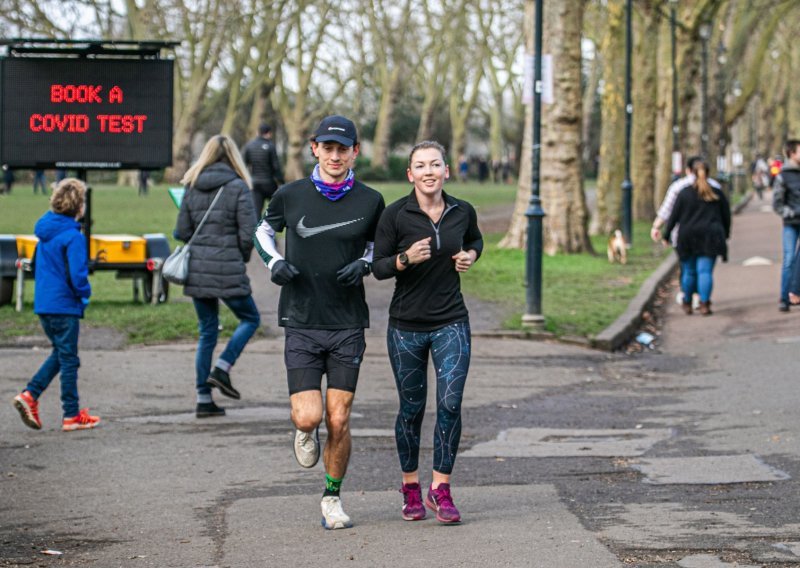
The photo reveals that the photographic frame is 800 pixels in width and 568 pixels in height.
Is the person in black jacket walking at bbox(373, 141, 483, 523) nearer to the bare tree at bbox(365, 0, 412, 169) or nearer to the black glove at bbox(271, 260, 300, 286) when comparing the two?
the black glove at bbox(271, 260, 300, 286)

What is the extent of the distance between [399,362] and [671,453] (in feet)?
9.20

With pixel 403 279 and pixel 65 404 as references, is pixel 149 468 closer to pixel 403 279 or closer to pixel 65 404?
pixel 65 404

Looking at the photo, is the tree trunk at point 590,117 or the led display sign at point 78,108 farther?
the tree trunk at point 590,117

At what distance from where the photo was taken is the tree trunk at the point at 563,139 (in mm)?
24453

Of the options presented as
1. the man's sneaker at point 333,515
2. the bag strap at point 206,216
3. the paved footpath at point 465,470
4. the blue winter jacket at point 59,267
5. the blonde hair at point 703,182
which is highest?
the blonde hair at point 703,182

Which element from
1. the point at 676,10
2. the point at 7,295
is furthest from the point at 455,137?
the point at 7,295

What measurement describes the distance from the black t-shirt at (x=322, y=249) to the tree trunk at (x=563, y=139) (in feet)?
58.6

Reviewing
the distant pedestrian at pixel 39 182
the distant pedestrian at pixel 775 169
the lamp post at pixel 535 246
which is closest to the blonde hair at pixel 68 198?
the lamp post at pixel 535 246

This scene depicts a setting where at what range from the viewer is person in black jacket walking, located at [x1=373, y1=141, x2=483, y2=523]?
6.93m

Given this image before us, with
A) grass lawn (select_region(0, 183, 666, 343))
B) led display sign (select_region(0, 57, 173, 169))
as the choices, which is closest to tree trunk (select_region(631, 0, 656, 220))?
grass lawn (select_region(0, 183, 666, 343))

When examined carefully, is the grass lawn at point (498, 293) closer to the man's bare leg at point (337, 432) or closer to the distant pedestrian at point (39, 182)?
the man's bare leg at point (337, 432)

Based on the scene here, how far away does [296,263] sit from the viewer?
6977mm

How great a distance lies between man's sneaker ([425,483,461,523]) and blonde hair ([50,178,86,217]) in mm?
3877

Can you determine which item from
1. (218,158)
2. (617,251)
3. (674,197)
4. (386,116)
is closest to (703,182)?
(674,197)
